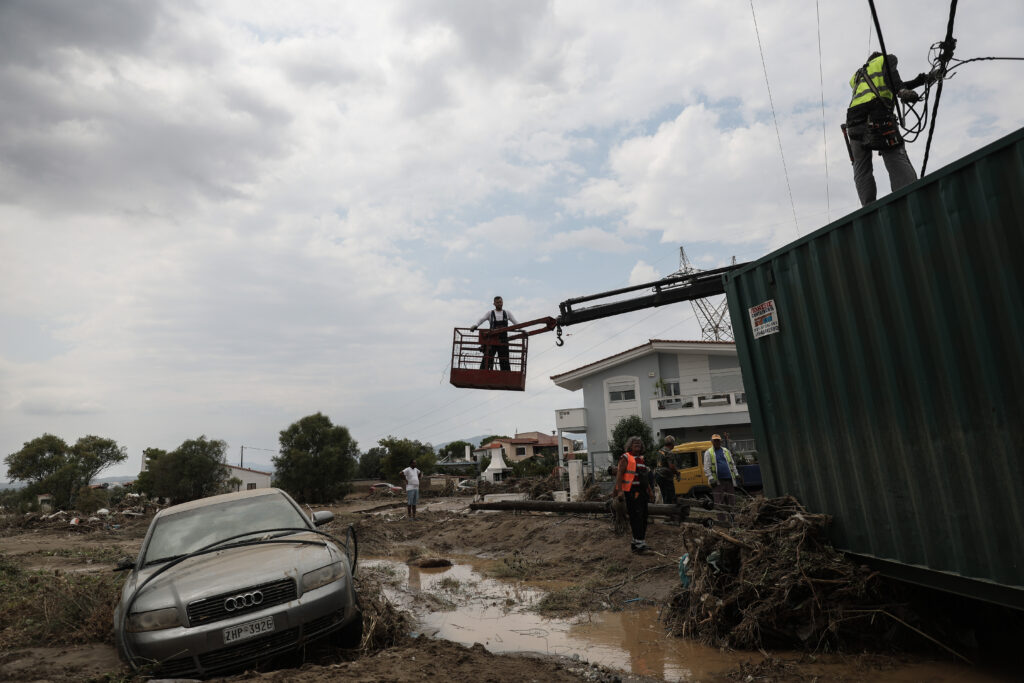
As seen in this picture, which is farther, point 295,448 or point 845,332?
point 295,448

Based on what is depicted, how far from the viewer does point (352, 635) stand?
441cm

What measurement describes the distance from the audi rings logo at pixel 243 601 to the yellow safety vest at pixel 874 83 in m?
6.88

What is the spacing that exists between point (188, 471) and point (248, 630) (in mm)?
30042

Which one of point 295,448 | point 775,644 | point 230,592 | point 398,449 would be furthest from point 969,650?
point 398,449

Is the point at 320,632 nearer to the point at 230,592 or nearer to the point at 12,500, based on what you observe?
the point at 230,592

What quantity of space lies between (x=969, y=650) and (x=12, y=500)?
1520 inches

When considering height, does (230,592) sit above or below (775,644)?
above

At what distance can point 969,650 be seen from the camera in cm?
435

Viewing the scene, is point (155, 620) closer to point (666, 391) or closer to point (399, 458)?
point (666, 391)

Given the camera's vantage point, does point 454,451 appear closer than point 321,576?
No

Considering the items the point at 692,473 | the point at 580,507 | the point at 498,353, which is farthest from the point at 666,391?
the point at 498,353

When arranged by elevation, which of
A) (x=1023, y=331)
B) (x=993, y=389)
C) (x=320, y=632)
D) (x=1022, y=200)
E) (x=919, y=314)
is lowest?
(x=320, y=632)

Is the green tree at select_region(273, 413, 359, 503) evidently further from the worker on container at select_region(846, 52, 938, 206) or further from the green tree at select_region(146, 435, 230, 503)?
the worker on container at select_region(846, 52, 938, 206)

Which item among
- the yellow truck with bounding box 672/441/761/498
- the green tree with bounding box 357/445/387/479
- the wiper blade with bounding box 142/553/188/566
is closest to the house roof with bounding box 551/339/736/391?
the yellow truck with bounding box 672/441/761/498
